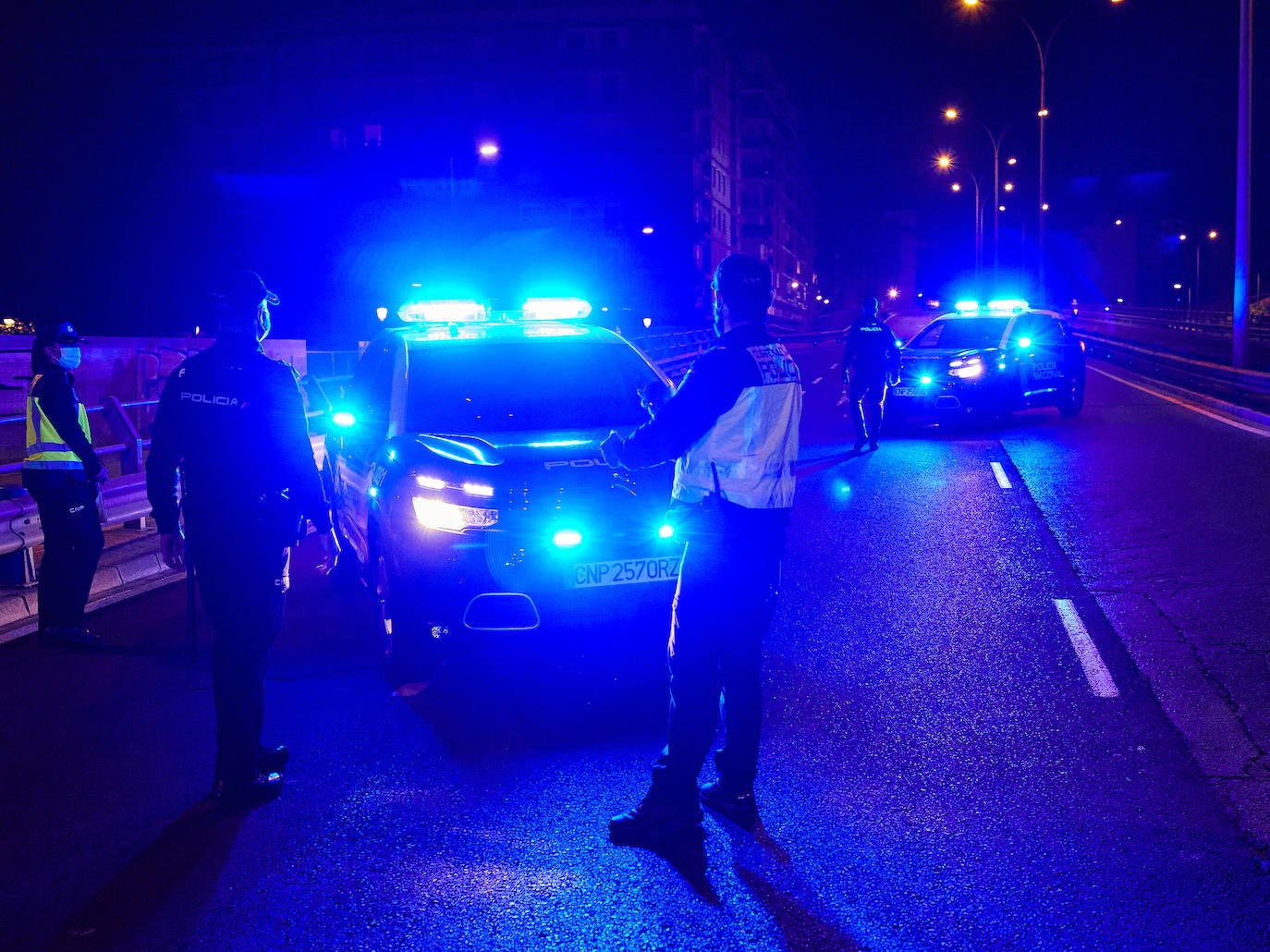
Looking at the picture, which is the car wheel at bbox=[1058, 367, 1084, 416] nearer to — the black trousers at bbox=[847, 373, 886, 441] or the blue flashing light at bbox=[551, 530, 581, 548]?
the black trousers at bbox=[847, 373, 886, 441]

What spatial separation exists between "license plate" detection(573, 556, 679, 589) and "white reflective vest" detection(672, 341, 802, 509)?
4.96 feet

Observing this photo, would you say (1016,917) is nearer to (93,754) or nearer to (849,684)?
(849,684)

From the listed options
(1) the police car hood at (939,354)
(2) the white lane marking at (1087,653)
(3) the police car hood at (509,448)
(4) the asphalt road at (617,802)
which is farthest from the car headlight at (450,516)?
(1) the police car hood at (939,354)

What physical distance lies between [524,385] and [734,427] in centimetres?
317

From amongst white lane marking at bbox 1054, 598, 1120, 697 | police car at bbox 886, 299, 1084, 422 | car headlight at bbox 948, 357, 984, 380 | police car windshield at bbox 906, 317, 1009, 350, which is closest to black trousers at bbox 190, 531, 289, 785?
white lane marking at bbox 1054, 598, 1120, 697

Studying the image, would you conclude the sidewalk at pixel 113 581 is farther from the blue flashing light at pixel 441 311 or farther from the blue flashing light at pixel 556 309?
the blue flashing light at pixel 556 309

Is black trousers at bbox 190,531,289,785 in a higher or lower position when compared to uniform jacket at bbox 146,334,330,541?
lower

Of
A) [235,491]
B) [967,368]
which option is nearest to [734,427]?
[235,491]

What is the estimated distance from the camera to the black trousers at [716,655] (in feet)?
14.3

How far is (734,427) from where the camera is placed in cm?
432

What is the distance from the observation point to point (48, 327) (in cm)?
729

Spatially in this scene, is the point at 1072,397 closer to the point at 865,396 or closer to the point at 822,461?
the point at 865,396

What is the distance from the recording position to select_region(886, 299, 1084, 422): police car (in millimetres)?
18859

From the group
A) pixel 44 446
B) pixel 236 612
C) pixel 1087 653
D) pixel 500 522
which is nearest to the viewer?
pixel 236 612
